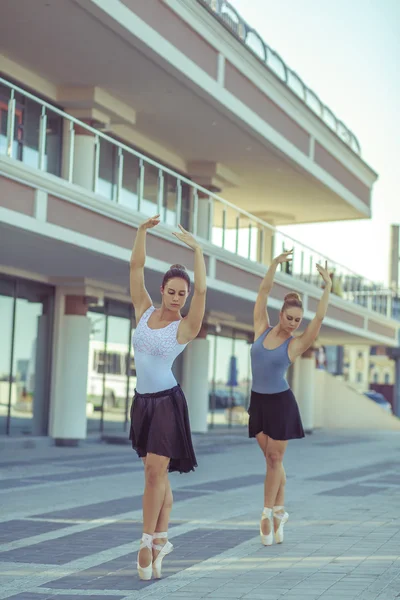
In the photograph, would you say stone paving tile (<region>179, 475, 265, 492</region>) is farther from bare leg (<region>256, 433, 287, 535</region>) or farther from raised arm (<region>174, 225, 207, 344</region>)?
raised arm (<region>174, 225, 207, 344</region>)

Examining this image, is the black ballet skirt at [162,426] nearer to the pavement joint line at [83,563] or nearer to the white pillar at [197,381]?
the pavement joint line at [83,563]

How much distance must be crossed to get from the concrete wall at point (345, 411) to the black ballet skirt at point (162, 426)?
37.3 metres

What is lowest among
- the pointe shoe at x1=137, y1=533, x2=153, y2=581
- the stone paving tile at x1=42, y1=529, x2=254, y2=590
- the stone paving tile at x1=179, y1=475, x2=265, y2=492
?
the stone paving tile at x1=179, y1=475, x2=265, y2=492

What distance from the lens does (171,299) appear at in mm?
6727

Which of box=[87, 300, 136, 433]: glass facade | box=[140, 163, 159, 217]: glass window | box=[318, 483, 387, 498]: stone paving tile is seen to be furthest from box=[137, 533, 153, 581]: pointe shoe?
box=[87, 300, 136, 433]: glass facade

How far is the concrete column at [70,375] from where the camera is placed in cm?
2223

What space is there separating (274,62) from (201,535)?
1788 centimetres

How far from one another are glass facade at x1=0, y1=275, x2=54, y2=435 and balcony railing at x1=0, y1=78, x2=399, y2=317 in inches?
98.0

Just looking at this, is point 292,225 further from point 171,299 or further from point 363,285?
point 171,299

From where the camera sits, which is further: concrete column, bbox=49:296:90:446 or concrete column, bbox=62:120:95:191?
concrete column, bbox=49:296:90:446

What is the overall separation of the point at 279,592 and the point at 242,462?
13.4 m

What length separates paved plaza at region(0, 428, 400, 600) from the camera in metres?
6.58

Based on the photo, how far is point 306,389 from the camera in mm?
37688

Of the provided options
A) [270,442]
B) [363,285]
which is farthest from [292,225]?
[270,442]
